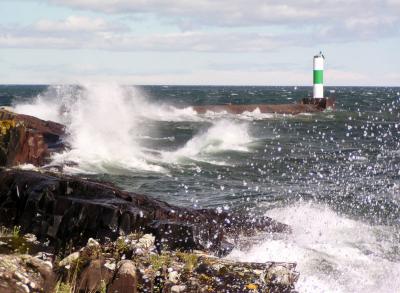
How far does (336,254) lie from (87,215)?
399 cm

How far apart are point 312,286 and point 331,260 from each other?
2035 mm

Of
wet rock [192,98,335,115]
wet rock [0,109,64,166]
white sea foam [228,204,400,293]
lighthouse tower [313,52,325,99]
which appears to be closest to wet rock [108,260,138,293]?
white sea foam [228,204,400,293]

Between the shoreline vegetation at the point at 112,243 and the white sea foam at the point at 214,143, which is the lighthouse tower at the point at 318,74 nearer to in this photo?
the white sea foam at the point at 214,143

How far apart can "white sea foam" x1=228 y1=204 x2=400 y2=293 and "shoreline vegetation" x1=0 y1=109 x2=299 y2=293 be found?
0.56m

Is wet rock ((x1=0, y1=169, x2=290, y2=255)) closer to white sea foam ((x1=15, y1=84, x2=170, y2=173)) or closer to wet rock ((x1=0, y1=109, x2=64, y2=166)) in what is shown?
wet rock ((x1=0, y1=109, x2=64, y2=166))

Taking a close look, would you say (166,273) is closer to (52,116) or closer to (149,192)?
(149,192)

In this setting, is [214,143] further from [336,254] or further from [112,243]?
[112,243]

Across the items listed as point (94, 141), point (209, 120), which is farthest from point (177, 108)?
point (94, 141)

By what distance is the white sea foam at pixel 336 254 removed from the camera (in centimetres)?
818

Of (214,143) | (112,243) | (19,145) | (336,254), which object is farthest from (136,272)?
(214,143)

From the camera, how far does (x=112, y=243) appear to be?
822 cm

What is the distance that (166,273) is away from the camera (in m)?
6.97

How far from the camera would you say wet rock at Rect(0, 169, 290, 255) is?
8.88m

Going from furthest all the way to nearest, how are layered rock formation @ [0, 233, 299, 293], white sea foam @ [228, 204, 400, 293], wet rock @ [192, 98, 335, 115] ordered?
1. wet rock @ [192, 98, 335, 115]
2. white sea foam @ [228, 204, 400, 293]
3. layered rock formation @ [0, 233, 299, 293]
